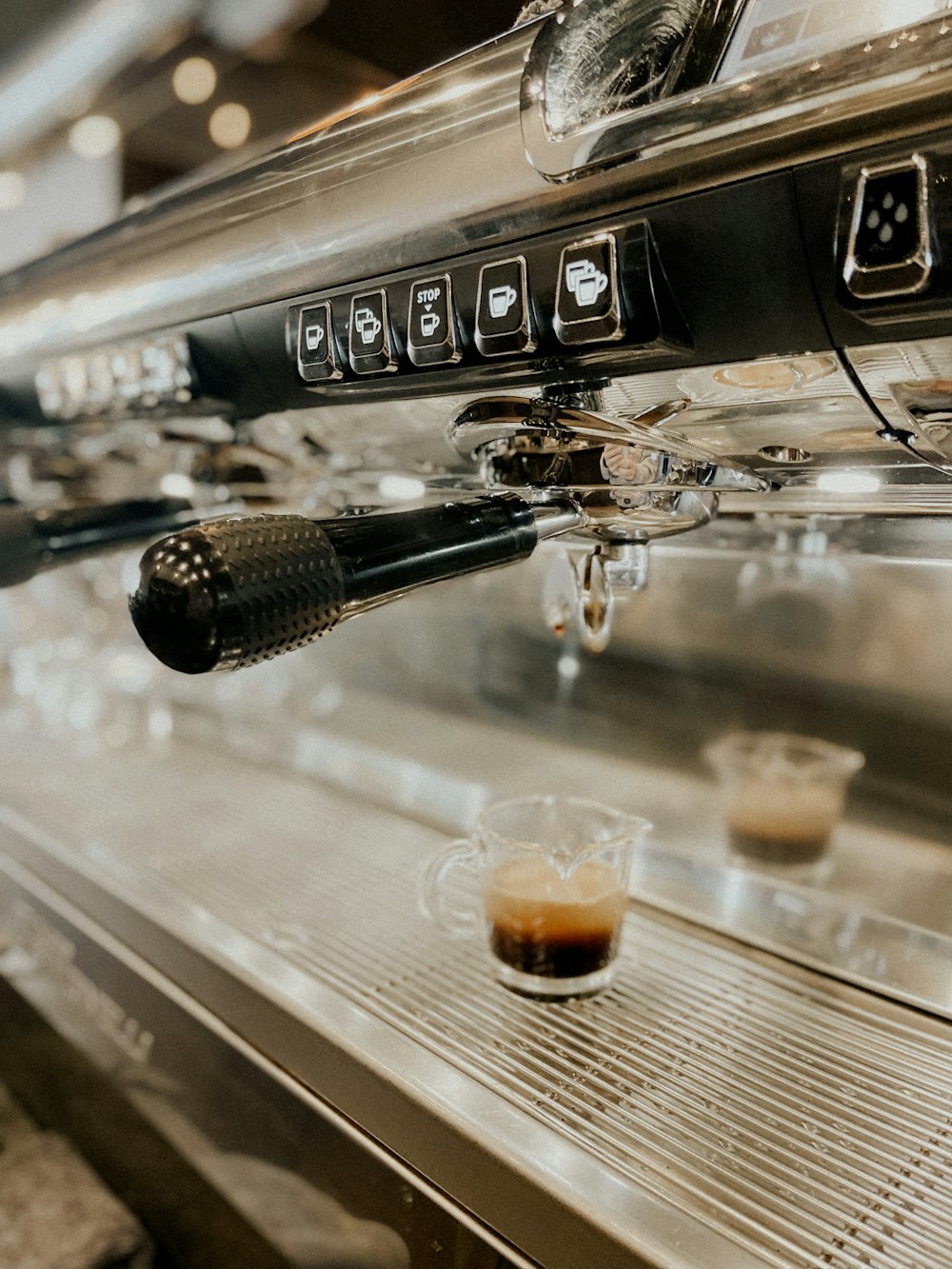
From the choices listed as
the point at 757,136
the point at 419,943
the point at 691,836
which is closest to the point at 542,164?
the point at 757,136

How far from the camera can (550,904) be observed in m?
0.66

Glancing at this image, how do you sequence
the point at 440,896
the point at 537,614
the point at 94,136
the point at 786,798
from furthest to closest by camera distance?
the point at 94,136 < the point at 537,614 < the point at 786,798 < the point at 440,896

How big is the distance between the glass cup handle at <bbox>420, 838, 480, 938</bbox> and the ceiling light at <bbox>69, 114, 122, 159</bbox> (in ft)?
3.39

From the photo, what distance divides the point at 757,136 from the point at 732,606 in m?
0.64

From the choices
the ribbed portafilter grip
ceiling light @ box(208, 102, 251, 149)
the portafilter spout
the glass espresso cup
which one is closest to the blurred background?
ceiling light @ box(208, 102, 251, 149)

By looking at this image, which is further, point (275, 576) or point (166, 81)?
point (166, 81)

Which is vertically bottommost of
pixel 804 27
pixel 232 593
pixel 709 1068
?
pixel 709 1068

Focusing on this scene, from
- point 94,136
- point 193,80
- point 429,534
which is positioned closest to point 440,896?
point 429,534

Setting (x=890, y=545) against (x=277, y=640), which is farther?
(x=890, y=545)

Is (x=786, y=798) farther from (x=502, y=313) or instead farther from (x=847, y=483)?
(x=502, y=313)

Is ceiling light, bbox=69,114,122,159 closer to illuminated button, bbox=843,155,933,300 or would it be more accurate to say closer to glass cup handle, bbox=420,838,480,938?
glass cup handle, bbox=420,838,480,938

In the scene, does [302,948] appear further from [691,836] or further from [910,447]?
[910,447]

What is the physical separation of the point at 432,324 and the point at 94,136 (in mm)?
1050

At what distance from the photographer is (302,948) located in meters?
0.75
